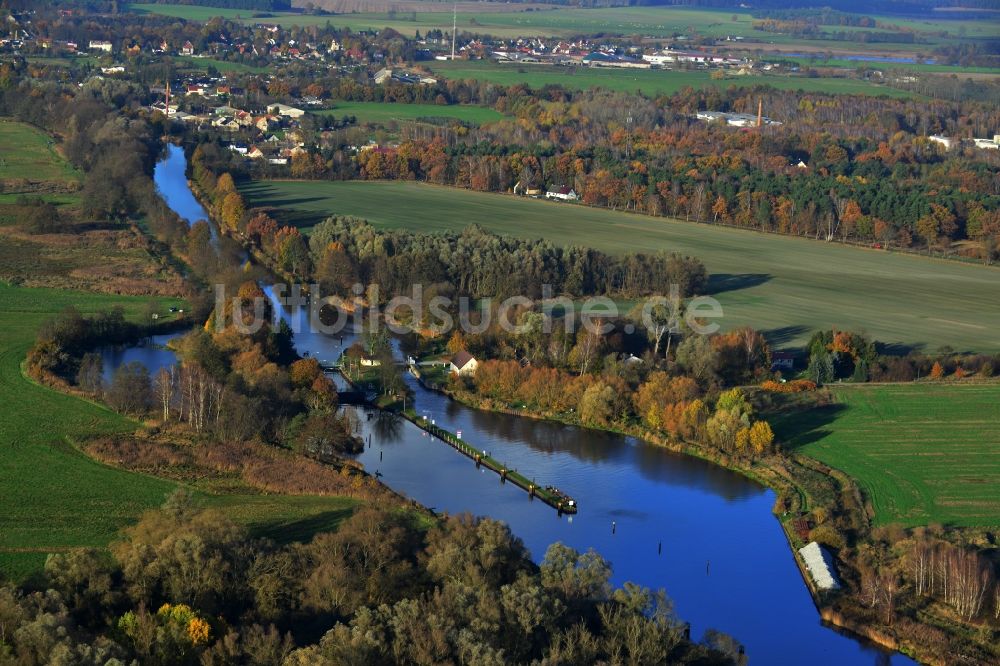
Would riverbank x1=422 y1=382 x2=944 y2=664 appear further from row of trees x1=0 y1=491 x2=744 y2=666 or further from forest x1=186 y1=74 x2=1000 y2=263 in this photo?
forest x1=186 y1=74 x2=1000 y2=263

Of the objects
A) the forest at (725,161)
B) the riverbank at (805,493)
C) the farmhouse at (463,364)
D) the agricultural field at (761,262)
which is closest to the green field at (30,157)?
the forest at (725,161)

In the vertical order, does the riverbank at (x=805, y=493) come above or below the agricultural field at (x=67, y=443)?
below

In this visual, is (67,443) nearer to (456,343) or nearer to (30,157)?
(456,343)

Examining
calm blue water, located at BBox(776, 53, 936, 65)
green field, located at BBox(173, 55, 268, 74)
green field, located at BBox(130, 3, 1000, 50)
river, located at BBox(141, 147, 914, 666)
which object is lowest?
river, located at BBox(141, 147, 914, 666)

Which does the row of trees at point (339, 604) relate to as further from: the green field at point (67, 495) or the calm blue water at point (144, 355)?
the calm blue water at point (144, 355)

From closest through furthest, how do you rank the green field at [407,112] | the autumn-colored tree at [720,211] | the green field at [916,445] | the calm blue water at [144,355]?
the green field at [916,445], the calm blue water at [144,355], the autumn-colored tree at [720,211], the green field at [407,112]

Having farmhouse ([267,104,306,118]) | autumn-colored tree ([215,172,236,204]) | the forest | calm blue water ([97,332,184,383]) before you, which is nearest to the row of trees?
calm blue water ([97,332,184,383])
